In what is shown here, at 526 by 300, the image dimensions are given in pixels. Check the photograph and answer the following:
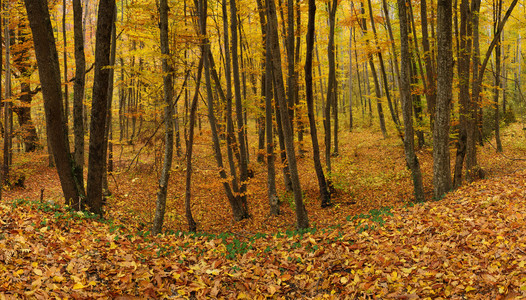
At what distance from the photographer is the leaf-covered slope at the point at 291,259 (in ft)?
12.6

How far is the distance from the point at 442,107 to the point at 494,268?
15.3ft

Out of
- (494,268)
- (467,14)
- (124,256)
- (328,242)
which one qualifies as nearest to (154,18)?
(124,256)

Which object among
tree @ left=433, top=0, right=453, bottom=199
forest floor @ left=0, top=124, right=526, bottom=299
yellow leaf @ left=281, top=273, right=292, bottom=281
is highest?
tree @ left=433, top=0, right=453, bottom=199

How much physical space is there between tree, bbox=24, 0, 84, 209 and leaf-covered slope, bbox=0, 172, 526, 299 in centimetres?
68

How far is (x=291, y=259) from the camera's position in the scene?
5449 mm

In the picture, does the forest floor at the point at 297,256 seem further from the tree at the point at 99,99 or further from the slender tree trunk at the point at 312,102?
the slender tree trunk at the point at 312,102

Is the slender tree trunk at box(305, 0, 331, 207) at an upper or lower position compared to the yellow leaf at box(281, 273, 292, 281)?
upper

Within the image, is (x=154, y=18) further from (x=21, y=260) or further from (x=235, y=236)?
(x=21, y=260)

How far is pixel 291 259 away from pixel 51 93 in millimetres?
5365

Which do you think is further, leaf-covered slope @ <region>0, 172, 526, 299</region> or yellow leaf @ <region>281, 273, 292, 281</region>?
yellow leaf @ <region>281, 273, 292, 281</region>

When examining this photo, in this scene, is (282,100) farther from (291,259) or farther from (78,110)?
(78,110)

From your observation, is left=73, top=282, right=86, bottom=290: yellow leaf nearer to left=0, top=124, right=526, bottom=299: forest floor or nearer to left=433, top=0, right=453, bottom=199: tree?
left=0, top=124, right=526, bottom=299: forest floor

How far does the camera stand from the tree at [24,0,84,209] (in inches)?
230

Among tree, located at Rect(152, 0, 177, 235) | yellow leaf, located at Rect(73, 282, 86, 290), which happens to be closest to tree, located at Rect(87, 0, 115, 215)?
tree, located at Rect(152, 0, 177, 235)
